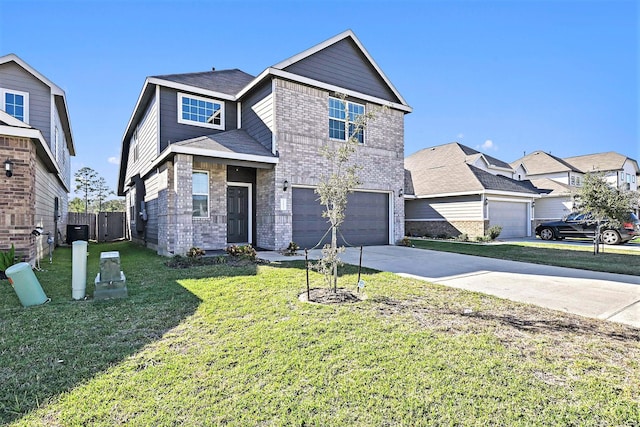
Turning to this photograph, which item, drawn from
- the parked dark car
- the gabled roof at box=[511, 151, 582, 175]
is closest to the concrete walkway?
the parked dark car

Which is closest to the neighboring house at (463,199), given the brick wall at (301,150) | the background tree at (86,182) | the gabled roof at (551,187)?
the gabled roof at (551,187)

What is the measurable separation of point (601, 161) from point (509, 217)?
2488 cm

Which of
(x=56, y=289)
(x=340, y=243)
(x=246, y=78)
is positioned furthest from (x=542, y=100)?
(x=56, y=289)

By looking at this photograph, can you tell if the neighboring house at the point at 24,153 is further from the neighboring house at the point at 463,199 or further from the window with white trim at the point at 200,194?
the neighboring house at the point at 463,199

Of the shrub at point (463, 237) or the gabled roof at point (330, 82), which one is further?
the shrub at point (463, 237)

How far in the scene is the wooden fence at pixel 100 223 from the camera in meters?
18.7

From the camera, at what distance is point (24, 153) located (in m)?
7.33

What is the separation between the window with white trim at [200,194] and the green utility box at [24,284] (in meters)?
5.82

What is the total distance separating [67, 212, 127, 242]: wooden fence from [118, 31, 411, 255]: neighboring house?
602 centimetres

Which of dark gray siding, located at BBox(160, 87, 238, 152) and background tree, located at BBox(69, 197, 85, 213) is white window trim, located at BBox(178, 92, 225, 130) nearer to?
dark gray siding, located at BBox(160, 87, 238, 152)

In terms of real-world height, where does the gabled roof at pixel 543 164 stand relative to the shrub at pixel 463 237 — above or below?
above

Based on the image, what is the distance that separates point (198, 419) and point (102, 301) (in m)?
3.77

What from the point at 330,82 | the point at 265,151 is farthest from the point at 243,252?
the point at 330,82

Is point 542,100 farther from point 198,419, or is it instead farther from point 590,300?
point 198,419
